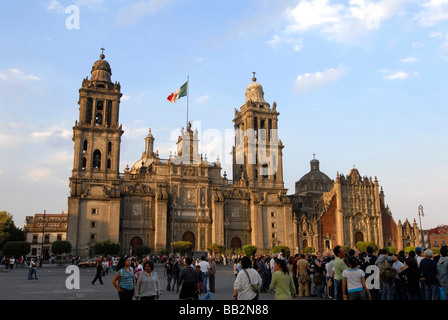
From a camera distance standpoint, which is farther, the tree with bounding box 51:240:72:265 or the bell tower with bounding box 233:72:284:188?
the bell tower with bounding box 233:72:284:188

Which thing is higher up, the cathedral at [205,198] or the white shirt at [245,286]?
the cathedral at [205,198]

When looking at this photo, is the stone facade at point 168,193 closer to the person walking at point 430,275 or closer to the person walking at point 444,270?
the person walking at point 430,275

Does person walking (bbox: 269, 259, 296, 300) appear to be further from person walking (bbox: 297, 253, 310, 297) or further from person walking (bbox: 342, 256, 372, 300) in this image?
person walking (bbox: 297, 253, 310, 297)

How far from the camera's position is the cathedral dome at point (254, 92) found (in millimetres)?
76938

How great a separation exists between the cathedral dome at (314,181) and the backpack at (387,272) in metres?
73.4

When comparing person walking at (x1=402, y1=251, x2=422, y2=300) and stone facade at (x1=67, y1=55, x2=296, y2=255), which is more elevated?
stone facade at (x1=67, y1=55, x2=296, y2=255)

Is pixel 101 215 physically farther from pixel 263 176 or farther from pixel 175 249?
pixel 263 176

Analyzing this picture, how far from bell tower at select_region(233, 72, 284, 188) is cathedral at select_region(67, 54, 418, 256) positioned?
16cm

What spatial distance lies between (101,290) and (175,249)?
3498 centimetres

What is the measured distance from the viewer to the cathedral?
60219mm

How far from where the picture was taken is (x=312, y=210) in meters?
75.4

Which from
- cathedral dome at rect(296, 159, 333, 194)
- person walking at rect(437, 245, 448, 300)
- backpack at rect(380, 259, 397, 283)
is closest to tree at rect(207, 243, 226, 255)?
cathedral dome at rect(296, 159, 333, 194)

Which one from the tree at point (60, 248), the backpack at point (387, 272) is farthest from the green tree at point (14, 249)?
the backpack at point (387, 272)

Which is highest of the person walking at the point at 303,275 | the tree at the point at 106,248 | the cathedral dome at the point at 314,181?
the cathedral dome at the point at 314,181
